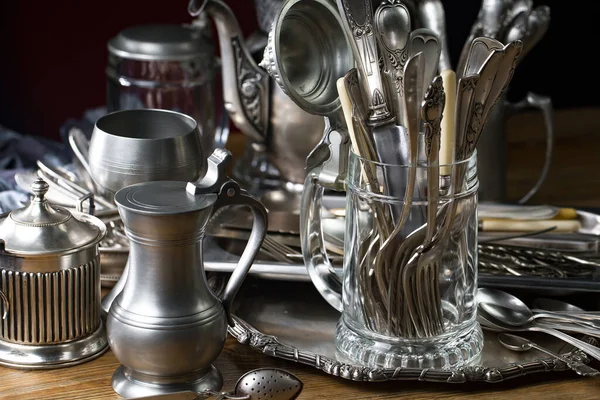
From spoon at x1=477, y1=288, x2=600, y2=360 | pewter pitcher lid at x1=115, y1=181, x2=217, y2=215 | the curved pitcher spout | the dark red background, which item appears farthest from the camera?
the dark red background

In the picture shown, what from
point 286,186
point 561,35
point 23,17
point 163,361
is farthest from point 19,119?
point 163,361

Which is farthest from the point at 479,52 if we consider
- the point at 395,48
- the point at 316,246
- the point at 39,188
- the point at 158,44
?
the point at 158,44

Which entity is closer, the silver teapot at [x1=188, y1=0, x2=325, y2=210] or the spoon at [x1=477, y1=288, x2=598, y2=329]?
the spoon at [x1=477, y1=288, x2=598, y2=329]

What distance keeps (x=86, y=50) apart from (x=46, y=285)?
0.87 m

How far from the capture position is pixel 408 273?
23.5 inches

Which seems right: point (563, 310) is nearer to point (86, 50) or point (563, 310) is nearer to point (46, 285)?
point (46, 285)

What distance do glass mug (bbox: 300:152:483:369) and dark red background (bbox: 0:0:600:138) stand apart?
34.4 inches

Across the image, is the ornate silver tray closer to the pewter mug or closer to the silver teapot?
the pewter mug

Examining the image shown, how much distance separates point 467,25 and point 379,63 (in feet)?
2.91

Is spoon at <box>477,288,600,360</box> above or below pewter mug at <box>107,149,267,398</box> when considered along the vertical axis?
below

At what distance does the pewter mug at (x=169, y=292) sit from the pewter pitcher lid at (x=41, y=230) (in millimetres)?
64

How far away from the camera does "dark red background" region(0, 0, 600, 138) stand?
Result: 1.40 m

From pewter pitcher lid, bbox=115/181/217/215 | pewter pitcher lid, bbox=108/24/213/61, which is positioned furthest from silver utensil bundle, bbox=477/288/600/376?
pewter pitcher lid, bbox=108/24/213/61

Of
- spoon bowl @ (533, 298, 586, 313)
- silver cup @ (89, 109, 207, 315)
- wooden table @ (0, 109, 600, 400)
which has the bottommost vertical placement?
wooden table @ (0, 109, 600, 400)
